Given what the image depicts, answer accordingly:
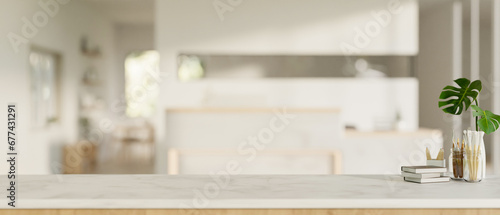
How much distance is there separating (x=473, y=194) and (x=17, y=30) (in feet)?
17.9

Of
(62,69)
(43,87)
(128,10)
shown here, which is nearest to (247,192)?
(43,87)

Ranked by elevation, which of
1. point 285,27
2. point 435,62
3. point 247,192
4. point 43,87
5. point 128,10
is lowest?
point 247,192

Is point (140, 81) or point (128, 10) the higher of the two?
point (128, 10)

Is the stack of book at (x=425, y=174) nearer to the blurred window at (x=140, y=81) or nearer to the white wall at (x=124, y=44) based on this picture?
the blurred window at (x=140, y=81)

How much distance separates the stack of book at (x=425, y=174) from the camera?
6.57 ft

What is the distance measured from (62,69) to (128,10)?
189 centimetres

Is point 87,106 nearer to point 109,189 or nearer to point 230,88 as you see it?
point 230,88

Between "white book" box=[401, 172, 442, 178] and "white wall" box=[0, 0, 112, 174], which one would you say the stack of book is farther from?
"white wall" box=[0, 0, 112, 174]

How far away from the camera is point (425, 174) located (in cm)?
201

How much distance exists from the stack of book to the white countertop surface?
3 cm

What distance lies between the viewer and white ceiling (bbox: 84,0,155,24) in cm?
846

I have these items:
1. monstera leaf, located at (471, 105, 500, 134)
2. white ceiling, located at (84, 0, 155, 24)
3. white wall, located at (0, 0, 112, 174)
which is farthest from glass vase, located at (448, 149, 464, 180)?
white ceiling, located at (84, 0, 155, 24)

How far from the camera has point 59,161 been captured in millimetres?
7664

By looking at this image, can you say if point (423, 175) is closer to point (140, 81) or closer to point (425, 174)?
point (425, 174)
